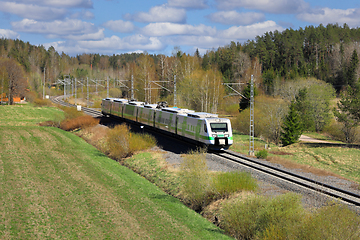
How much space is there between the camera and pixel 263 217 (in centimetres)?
1345

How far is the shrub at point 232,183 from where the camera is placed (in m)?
17.6

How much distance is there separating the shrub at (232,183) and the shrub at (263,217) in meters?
2.15

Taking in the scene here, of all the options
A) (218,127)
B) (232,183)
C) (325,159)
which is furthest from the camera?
(325,159)

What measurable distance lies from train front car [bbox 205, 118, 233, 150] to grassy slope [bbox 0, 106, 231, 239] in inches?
239

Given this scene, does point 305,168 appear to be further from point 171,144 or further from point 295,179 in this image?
point 171,144

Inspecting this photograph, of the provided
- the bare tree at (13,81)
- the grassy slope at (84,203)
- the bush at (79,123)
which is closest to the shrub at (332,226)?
the grassy slope at (84,203)

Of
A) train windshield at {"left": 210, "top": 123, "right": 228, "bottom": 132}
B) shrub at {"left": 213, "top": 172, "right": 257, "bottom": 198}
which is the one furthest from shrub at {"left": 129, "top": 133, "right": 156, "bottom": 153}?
shrub at {"left": 213, "top": 172, "right": 257, "bottom": 198}

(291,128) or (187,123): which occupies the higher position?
(187,123)

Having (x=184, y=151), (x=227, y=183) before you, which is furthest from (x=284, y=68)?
(x=227, y=183)

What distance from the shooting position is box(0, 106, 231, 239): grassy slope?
14.9m

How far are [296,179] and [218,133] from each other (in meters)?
7.78

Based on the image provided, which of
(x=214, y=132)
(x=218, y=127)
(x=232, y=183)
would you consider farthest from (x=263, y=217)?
(x=218, y=127)

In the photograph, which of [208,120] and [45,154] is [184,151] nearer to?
[208,120]

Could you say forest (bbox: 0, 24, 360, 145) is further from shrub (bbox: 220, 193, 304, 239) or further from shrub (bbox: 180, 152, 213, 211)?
shrub (bbox: 220, 193, 304, 239)
